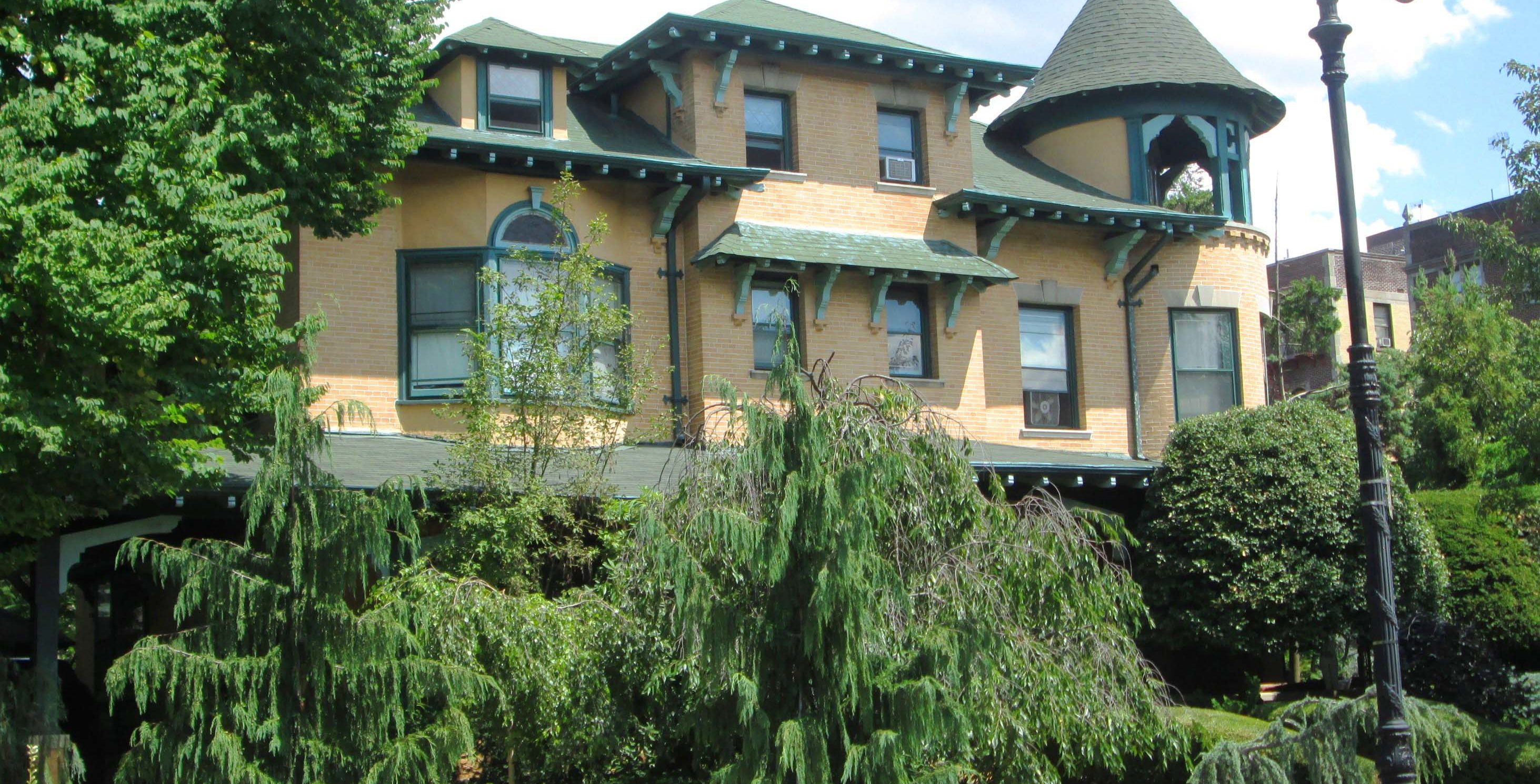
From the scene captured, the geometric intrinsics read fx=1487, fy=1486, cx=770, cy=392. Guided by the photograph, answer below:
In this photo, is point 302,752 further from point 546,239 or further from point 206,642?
point 546,239

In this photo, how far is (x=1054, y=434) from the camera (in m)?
21.0

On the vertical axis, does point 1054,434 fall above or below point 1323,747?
above

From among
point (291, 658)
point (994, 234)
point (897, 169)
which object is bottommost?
point (291, 658)

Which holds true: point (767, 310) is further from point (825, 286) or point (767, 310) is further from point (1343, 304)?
point (1343, 304)

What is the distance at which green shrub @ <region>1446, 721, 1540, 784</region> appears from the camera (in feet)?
46.2

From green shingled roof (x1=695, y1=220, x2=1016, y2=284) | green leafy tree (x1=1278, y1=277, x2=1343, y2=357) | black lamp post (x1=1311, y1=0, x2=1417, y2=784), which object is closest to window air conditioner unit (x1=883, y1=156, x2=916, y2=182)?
green shingled roof (x1=695, y1=220, x2=1016, y2=284)

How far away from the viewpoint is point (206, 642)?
396 inches

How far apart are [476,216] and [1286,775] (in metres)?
10.9

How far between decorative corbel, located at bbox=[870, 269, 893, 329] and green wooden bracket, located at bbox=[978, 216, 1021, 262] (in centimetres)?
191

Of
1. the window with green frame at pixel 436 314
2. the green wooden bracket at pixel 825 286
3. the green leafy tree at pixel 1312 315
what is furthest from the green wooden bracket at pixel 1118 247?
the green leafy tree at pixel 1312 315

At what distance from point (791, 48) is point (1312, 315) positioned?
25.3 metres

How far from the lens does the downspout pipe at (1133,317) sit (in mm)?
21688

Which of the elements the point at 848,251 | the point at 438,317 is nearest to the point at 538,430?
the point at 438,317

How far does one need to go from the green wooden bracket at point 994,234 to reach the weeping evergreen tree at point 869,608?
9166 mm
